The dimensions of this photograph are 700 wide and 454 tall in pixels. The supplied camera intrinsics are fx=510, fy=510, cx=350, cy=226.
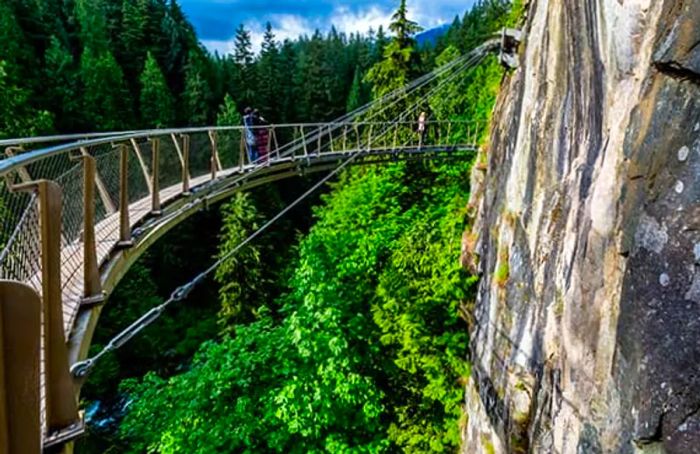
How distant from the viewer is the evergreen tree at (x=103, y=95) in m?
26.0

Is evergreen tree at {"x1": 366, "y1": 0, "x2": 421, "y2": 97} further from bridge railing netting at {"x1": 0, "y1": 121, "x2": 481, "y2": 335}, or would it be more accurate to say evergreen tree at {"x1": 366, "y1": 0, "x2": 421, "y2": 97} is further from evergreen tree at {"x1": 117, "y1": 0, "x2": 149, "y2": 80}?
evergreen tree at {"x1": 117, "y1": 0, "x2": 149, "y2": 80}

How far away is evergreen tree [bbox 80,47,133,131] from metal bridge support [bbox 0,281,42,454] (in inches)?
1105

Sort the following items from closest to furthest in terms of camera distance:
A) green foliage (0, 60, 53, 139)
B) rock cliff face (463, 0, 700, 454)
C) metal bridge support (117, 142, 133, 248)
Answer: rock cliff face (463, 0, 700, 454) → metal bridge support (117, 142, 133, 248) → green foliage (0, 60, 53, 139)

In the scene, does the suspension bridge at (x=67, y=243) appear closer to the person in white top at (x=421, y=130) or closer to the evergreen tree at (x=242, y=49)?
the person in white top at (x=421, y=130)

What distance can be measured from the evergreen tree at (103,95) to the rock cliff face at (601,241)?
80.1ft

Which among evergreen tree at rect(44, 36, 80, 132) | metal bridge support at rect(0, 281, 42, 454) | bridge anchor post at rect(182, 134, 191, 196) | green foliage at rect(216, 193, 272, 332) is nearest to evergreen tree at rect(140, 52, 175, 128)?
evergreen tree at rect(44, 36, 80, 132)

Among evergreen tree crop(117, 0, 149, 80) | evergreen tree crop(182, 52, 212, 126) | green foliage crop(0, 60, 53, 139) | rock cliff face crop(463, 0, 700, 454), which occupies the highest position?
evergreen tree crop(117, 0, 149, 80)

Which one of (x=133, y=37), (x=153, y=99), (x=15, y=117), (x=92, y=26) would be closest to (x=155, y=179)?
(x=15, y=117)

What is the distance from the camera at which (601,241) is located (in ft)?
13.9

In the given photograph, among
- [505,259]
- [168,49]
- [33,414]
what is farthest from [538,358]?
[168,49]

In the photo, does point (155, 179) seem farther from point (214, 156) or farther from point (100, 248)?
point (214, 156)

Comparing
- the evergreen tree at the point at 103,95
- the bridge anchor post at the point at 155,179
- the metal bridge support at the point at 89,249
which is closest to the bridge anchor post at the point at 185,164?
the bridge anchor post at the point at 155,179

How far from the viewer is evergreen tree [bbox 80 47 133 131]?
2603 cm

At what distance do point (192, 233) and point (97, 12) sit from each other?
20.1 metres
